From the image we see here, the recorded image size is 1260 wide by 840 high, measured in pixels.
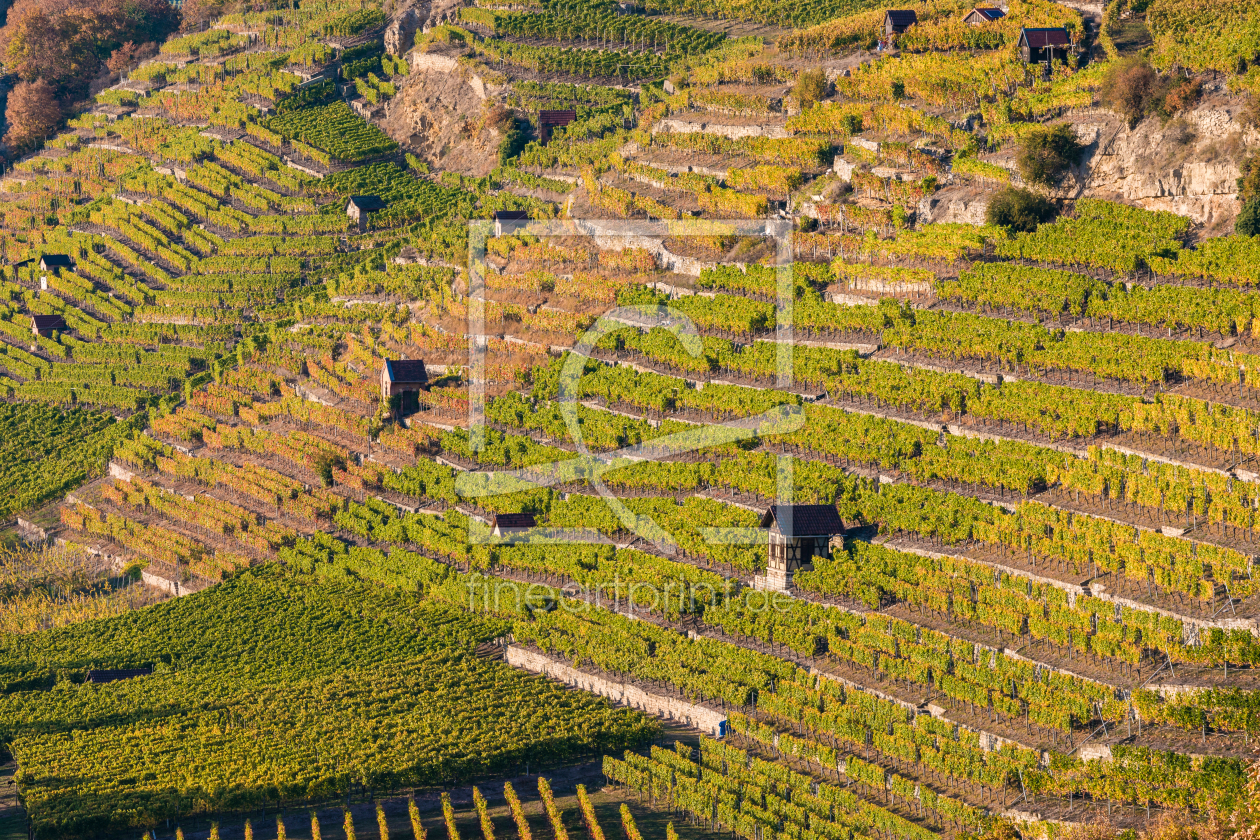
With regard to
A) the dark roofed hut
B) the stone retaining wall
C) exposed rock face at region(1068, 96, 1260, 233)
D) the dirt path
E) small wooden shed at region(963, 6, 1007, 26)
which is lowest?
the dirt path

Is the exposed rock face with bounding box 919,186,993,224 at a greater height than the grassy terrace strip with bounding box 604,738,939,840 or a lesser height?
greater

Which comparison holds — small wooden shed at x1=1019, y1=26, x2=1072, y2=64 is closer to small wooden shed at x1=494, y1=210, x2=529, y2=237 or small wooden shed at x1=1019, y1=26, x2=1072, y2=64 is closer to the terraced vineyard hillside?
the terraced vineyard hillside

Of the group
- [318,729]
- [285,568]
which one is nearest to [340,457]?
[285,568]

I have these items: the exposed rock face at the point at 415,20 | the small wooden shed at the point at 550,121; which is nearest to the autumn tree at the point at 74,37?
the exposed rock face at the point at 415,20

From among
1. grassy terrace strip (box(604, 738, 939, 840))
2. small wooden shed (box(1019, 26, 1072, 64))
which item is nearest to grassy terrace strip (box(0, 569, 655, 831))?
grassy terrace strip (box(604, 738, 939, 840))

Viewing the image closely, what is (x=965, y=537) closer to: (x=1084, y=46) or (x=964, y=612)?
(x=964, y=612)

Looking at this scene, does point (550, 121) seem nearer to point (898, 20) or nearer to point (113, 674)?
point (898, 20)
